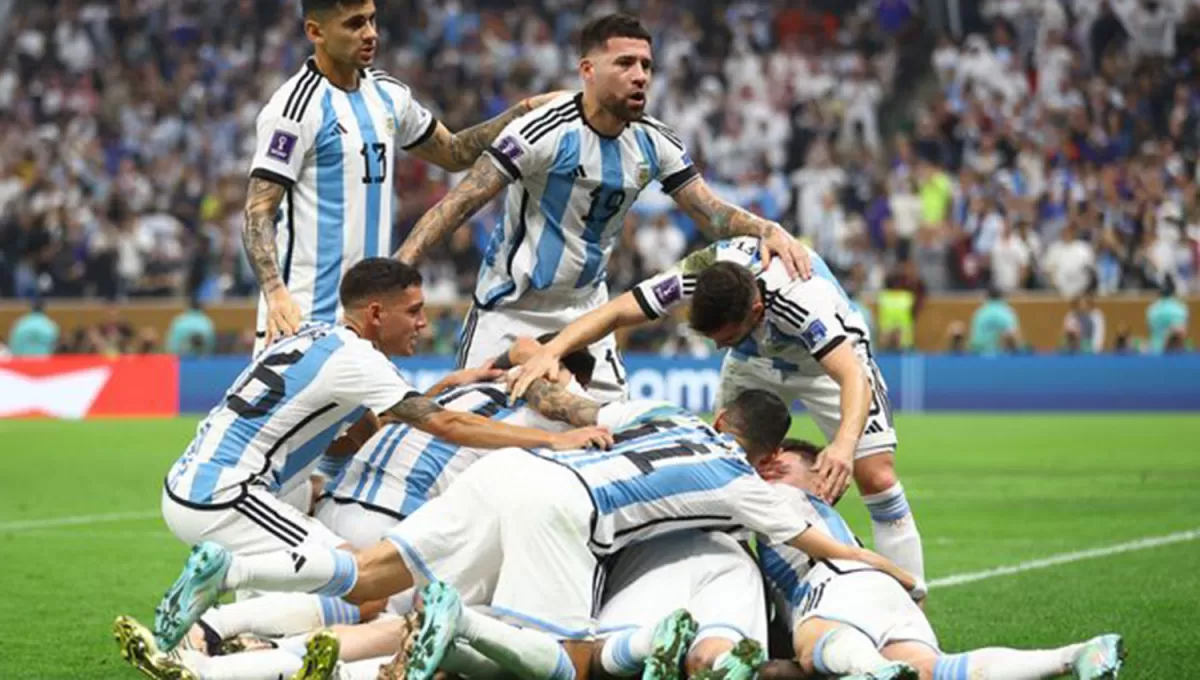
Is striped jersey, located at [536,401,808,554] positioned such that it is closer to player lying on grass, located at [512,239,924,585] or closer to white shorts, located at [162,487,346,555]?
player lying on grass, located at [512,239,924,585]

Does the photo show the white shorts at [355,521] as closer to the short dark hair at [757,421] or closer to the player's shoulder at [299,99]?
the short dark hair at [757,421]

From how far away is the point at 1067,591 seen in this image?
9.90 m

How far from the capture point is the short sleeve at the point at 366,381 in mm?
7496

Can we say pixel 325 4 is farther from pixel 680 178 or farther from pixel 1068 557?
pixel 1068 557

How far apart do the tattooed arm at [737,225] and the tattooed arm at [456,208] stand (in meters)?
0.88

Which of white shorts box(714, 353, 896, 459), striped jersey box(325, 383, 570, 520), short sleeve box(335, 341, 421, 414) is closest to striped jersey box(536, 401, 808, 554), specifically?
short sleeve box(335, 341, 421, 414)

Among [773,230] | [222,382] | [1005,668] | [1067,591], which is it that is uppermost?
[773,230]

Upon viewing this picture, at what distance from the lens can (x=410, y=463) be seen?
8.05 meters

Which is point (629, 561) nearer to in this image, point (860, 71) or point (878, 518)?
point (878, 518)

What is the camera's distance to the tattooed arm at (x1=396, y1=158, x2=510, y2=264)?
29.8 ft

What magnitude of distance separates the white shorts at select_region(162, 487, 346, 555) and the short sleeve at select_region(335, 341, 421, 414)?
465 mm

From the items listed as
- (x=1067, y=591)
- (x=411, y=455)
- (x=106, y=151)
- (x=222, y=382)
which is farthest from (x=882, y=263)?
(x=411, y=455)

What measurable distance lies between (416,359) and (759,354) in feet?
47.2

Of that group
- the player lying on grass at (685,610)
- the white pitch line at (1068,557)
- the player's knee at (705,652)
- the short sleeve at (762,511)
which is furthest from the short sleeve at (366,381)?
the white pitch line at (1068,557)
